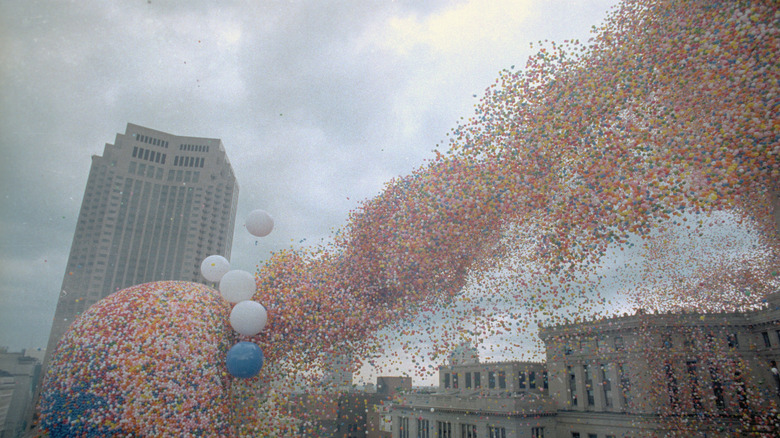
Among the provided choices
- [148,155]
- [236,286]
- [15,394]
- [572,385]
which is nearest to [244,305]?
[236,286]

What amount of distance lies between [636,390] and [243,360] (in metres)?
22.2

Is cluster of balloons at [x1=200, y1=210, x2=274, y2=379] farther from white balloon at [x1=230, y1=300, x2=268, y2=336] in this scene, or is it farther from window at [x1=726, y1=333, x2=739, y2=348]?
Result: window at [x1=726, y1=333, x2=739, y2=348]

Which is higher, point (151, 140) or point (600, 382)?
point (151, 140)

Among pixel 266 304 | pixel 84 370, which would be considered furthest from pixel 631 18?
pixel 84 370

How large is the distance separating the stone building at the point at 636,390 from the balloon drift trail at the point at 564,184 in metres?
11.7

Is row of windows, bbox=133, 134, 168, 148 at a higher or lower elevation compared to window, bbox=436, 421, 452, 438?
higher

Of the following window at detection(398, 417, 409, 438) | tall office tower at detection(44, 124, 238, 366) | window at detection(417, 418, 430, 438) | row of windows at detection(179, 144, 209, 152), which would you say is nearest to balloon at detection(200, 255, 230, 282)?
window at detection(417, 418, 430, 438)

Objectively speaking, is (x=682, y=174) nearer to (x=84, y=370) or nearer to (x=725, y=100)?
(x=725, y=100)

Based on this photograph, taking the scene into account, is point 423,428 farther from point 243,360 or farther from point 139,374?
point 139,374

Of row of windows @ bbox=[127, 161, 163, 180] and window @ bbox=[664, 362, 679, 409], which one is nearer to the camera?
window @ bbox=[664, 362, 679, 409]

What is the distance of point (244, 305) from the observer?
6137 millimetres

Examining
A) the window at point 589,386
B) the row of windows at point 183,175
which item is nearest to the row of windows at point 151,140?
the row of windows at point 183,175

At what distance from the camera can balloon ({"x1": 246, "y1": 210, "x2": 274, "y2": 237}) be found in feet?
23.9

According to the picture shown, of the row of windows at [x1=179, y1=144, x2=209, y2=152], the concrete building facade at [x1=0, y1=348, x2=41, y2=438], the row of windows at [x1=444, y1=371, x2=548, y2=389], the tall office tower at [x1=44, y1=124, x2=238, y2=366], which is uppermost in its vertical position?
the row of windows at [x1=179, y1=144, x2=209, y2=152]
